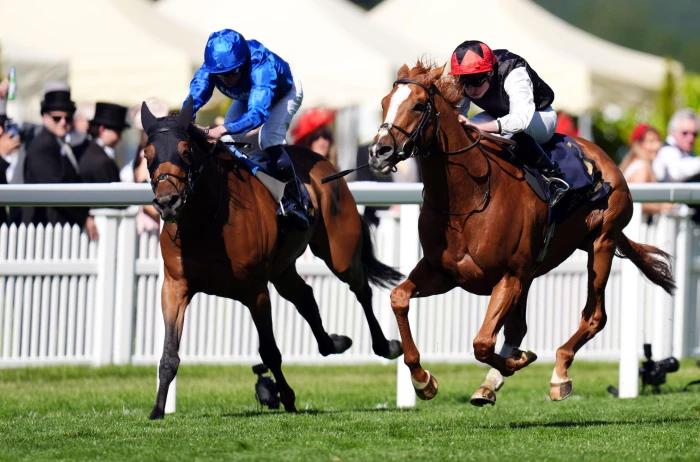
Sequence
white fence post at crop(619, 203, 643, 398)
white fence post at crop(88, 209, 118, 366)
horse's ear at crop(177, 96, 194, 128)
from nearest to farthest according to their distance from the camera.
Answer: horse's ear at crop(177, 96, 194, 128), white fence post at crop(619, 203, 643, 398), white fence post at crop(88, 209, 118, 366)

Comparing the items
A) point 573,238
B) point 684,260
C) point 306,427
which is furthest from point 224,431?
point 684,260

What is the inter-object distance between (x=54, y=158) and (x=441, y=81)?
519 centimetres

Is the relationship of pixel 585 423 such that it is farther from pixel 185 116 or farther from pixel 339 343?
pixel 185 116

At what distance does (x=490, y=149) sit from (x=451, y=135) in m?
0.38

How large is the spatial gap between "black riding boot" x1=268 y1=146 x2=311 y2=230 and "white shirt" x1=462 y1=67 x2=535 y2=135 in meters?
1.40

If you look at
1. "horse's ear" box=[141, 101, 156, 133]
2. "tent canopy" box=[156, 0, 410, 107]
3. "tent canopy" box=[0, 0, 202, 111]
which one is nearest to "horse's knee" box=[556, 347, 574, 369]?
"horse's ear" box=[141, 101, 156, 133]

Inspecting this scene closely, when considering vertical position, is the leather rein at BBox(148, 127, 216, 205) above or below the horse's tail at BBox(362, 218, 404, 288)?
above

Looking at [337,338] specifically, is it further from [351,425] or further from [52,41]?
[52,41]

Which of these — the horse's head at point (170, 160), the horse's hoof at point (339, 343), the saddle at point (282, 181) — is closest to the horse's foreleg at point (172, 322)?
the horse's head at point (170, 160)

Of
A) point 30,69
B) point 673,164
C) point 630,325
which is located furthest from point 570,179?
point 30,69

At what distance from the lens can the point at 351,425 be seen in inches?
A: 315

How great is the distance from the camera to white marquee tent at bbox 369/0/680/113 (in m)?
23.4

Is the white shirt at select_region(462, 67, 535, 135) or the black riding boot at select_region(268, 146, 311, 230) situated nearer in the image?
the white shirt at select_region(462, 67, 535, 135)

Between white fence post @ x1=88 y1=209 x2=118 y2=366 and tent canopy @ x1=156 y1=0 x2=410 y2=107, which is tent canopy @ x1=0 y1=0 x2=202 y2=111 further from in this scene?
white fence post @ x1=88 y1=209 x2=118 y2=366
